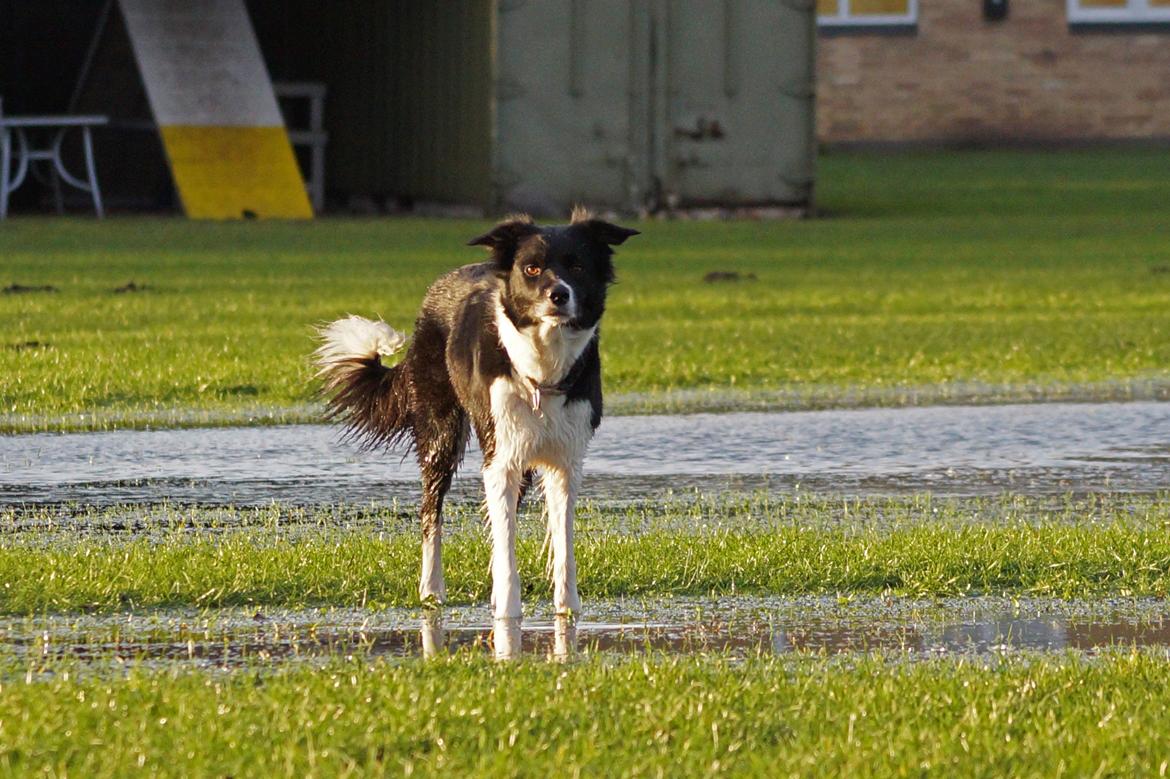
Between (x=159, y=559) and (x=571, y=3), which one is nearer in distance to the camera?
(x=159, y=559)

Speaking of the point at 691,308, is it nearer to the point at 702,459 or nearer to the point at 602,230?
the point at 702,459

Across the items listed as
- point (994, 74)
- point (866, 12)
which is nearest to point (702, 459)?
point (866, 12)

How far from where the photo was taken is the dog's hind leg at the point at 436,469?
24.7ft

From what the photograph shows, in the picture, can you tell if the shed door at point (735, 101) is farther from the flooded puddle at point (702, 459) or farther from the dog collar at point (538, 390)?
the dog collar at point (538, 390)

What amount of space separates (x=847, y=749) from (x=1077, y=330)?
460 inches

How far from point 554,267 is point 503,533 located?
0.85 meters

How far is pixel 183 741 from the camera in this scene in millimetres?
5309

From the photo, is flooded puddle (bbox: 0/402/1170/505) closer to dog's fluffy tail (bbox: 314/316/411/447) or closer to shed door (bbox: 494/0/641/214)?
dog's fluffy tail (bbox: 314/316/411/447)

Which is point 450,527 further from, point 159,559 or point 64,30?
point 64,30

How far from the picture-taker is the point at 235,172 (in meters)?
28.2

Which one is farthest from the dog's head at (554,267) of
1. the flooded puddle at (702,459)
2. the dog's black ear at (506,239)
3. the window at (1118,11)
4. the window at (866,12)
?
the window at (1118,11)

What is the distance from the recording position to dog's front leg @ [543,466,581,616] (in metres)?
7.22

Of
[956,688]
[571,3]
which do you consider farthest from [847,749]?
[571,3]

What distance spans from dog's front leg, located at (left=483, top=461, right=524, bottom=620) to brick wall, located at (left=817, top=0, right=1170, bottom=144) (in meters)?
36.9
